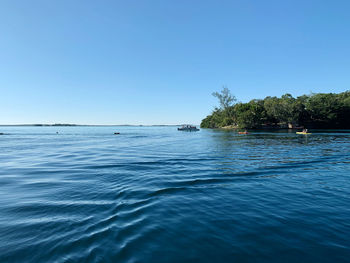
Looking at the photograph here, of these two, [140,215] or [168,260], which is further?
[140,215]

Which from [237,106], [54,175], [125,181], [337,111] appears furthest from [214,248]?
[337,111]

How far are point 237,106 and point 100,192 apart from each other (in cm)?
13895

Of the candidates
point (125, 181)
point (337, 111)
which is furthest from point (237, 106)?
point (125, 181)

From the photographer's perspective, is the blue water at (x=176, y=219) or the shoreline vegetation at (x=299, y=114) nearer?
the blue water at (x=176, y=219)

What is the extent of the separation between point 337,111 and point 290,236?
15859 cm

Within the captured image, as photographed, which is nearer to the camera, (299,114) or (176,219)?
(176,219)

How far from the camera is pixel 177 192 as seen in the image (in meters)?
10.5

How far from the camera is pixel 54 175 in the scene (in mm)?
14633

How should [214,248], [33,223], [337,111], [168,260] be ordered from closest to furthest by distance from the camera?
1. [168,260]
2. [214,248]
3. [33,223]
4. [337,111]

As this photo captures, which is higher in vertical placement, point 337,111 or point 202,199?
point 337,111

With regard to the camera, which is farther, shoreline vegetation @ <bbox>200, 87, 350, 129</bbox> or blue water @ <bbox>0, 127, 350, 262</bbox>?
shoreline vegetation @ <bbox>200, 87, 350, 129</bbox>

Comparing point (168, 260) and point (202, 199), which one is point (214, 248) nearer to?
point (168, 260)

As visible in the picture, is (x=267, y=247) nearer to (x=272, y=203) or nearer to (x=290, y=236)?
(x=290, y=236)

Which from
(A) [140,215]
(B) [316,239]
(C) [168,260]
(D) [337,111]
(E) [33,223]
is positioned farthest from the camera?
(D) [337,111]
